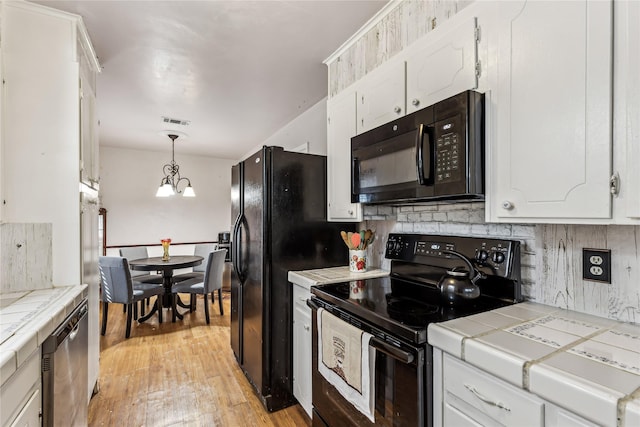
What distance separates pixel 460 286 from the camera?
1.24m

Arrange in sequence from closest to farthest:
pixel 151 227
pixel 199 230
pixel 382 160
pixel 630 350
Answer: pixel 630 350, pixel 382 160, pixel 151 227, pixel 199 230

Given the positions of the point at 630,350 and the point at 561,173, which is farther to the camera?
the point at 561,173

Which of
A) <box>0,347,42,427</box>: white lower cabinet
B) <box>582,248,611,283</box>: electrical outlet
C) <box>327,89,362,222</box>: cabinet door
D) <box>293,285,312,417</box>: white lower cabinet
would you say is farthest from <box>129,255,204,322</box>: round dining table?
<box>582,248,611,283</box>: electrical outlet

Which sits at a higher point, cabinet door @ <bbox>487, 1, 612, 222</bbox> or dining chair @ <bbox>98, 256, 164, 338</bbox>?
cabinet door @ <bbox>487, 1, 612, 222</bbox>

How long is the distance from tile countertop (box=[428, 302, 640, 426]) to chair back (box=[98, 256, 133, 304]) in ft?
10.4

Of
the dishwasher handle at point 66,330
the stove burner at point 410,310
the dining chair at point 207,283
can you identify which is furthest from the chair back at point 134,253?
the stove burner at point 410,310

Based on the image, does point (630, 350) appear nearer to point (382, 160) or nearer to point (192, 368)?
point (382, 160)

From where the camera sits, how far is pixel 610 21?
0.86 meters

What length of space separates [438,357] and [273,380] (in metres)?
1.39

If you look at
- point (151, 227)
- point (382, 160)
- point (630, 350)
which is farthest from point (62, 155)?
point (151, 227)

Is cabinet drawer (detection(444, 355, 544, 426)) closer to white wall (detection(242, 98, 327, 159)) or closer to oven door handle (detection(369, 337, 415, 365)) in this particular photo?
oven door handle (detection(369, 337, 415, 365))

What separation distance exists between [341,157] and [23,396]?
1.81 metres

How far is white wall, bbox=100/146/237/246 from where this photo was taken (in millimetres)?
5234

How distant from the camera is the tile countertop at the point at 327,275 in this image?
1812mm
